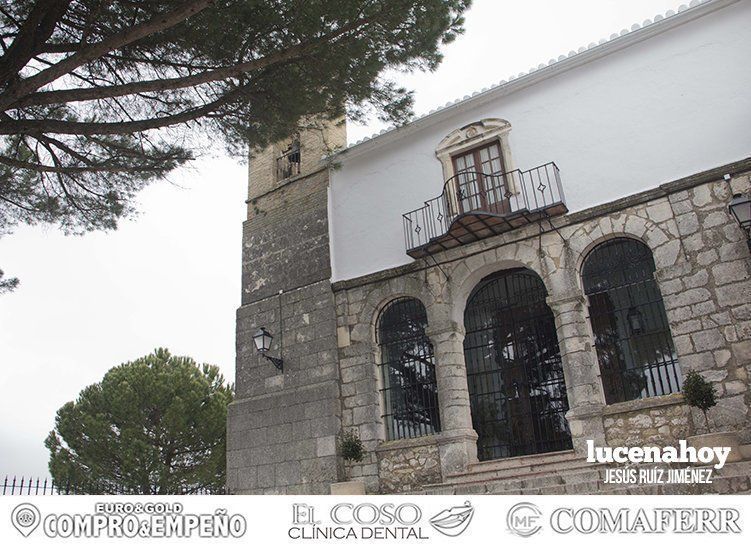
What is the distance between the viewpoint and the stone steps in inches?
234

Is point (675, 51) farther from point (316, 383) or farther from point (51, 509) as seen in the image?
point (51, 509)

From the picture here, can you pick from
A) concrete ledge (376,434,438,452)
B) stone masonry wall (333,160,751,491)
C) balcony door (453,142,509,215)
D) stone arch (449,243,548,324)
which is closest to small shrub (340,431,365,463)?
stone masonry wall (333,160,751,491)

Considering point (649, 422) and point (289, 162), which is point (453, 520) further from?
point (289, 162)

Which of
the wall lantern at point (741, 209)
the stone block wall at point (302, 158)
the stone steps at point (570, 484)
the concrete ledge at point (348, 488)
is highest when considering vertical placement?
the stone block wall at point (302, 158)

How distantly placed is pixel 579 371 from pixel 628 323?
39.2 inches

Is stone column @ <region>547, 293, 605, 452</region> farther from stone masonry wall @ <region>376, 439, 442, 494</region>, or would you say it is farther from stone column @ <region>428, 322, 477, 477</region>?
stone masonry wall @ <region>376, 439, 442, 494</region>

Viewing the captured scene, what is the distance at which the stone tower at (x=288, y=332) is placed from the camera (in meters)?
10.7

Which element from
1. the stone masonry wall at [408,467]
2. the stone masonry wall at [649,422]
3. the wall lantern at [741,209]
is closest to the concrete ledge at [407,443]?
the stone masonry wall at [408,467]

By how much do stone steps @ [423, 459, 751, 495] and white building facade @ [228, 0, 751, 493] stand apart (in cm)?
7

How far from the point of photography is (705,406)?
7895 mm

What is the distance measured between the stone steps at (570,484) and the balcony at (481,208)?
3.58 metres

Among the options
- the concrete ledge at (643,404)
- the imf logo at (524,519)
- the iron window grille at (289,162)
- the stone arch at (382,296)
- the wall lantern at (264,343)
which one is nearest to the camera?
the imf logo at (524,519)

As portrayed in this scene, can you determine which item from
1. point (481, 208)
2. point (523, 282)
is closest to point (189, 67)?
point (481, 208)

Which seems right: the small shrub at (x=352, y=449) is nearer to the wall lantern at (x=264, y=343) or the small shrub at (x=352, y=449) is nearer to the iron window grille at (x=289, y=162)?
the wall lantern at (x=264, y=343)
